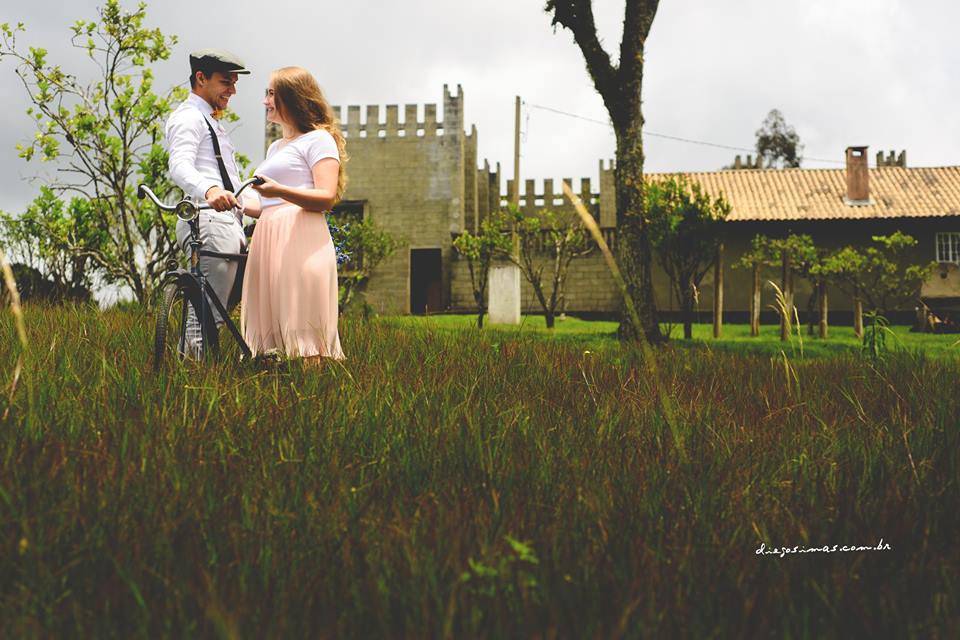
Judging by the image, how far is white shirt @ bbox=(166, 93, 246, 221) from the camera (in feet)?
13.3

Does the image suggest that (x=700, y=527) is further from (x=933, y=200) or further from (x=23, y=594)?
(x=933, y=200)

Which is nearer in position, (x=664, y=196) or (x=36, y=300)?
(x=36, y=300)

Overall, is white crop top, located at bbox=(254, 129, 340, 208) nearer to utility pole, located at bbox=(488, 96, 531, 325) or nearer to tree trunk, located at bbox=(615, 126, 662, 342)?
tree trunk, located at bbox=(615, 126, 662, 342)

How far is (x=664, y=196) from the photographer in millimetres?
16516

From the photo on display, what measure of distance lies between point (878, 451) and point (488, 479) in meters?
1.35

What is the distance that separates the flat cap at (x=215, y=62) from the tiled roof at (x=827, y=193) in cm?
2443

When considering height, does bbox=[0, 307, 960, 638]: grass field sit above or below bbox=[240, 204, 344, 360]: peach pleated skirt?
below

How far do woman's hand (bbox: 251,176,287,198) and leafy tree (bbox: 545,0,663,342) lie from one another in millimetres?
9040

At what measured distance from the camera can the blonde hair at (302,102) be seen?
415 cm

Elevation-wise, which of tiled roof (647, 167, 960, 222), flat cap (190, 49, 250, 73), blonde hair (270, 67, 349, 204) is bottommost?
blonde hair (270, 67, 349, 204)

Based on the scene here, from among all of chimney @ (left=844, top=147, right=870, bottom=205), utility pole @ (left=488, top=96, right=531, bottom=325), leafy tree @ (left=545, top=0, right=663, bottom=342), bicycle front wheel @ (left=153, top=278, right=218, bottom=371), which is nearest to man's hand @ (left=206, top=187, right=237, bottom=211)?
bicycle front wheel @ (left=153, top=278, right=218, bottom=371)

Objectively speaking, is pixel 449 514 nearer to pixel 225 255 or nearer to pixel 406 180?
pixel 225 255

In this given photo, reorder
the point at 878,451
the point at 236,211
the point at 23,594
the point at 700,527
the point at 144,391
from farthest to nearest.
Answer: the point at 236,211 < the point at 144,391 < the point at 878,451 < the point at 700,527 < the point at 23,594

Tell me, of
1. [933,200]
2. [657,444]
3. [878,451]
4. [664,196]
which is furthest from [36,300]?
[933,200]
